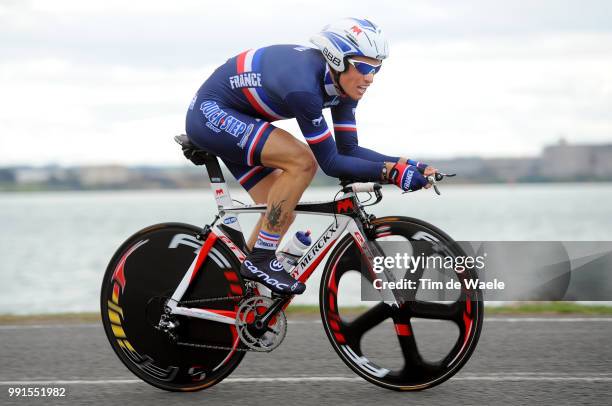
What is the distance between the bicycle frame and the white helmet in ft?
2.25

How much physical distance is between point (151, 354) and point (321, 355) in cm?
125

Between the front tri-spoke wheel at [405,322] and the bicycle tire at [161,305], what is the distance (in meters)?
0.61

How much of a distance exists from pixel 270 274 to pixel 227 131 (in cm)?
82

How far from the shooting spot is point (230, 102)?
15.5 feet

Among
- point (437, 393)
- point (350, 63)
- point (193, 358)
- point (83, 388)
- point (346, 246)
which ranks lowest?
point (83, 388)

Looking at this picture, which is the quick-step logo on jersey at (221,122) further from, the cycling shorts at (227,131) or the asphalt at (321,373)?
the asphalt at (321,373)

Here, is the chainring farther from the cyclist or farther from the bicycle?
the cyclist

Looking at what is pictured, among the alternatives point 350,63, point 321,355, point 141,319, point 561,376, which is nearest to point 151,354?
point 141,319

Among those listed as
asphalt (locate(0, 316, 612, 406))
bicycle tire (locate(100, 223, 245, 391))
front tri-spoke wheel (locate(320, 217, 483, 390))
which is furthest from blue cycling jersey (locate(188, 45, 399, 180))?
asphalt (locate(0, 316, 612, 406))

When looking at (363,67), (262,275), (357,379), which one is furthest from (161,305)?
(363,67)

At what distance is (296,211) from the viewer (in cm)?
470

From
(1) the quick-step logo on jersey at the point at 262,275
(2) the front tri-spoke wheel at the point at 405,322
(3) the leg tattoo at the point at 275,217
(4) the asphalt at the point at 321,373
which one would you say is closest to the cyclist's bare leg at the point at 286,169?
(3) the leg tattoo at the point at 275,217

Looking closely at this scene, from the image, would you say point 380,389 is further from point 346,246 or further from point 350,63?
point 350,63

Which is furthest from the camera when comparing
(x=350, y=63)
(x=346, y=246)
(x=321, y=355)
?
(x=321, y=355)
